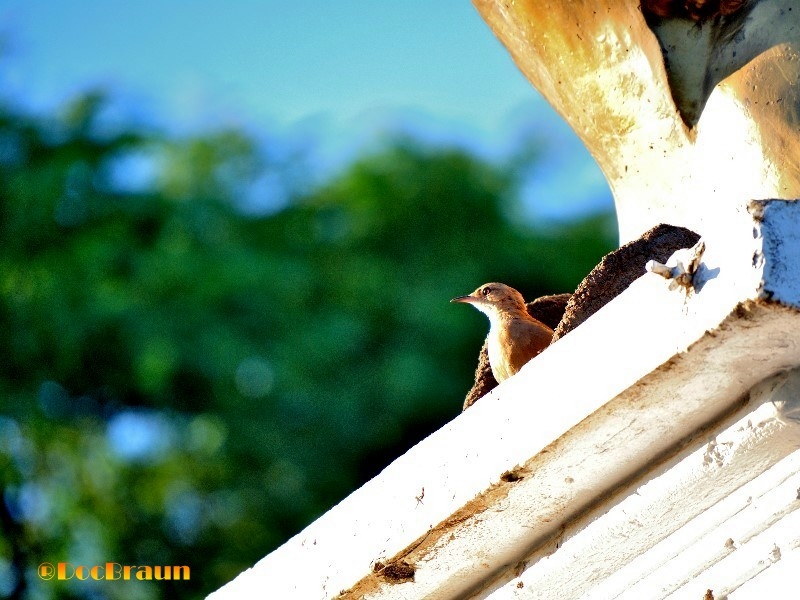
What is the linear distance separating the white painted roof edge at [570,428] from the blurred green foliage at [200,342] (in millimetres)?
11714

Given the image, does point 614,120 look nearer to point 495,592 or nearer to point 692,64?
point 692,64

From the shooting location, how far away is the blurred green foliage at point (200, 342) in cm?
1432

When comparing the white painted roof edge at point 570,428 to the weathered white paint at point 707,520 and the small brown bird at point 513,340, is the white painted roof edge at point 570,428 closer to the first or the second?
the weathered white paint at point 707,520

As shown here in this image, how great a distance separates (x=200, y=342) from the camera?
1512cm

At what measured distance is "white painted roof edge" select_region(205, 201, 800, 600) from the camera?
1.73m

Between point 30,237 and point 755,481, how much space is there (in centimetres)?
1482

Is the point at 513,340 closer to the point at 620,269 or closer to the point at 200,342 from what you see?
the point at 620,269

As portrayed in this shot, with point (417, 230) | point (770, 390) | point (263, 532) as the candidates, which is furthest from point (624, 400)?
point (417, 230)

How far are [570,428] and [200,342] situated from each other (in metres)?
13.4

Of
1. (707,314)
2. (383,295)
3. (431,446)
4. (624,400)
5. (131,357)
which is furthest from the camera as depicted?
(383,295)

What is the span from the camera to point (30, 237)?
1584 cm

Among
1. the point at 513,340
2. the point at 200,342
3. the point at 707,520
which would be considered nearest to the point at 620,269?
the point at 513,340

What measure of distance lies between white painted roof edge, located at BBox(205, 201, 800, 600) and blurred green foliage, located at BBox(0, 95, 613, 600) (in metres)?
11.7

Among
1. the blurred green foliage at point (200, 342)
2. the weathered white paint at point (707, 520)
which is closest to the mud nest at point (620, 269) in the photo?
the weathered white paint at point (707, 520)
